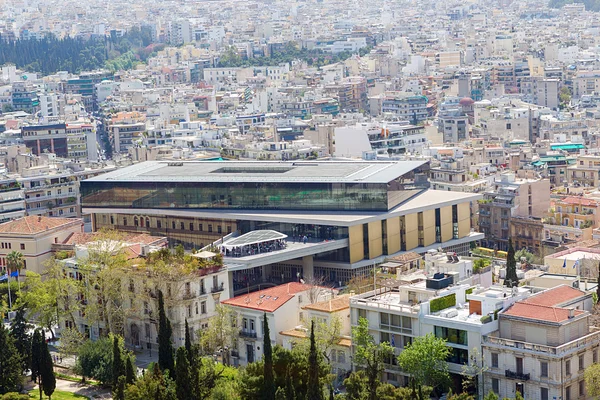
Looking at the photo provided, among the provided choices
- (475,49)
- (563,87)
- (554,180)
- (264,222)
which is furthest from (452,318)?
(475,49)

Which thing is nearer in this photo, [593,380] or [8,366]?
[593,380]

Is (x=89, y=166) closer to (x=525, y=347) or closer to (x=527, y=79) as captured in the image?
(x=525, y=347)

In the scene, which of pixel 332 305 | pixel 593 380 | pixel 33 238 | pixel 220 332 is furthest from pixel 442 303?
pixel 33 238

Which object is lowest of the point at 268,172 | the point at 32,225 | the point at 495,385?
the point at 495,385

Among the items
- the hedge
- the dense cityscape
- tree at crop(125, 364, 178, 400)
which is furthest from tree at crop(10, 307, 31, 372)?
the hedge

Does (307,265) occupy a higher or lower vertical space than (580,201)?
lower

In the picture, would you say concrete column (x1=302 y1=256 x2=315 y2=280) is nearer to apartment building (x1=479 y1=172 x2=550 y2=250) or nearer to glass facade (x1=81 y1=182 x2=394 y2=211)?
glass facade (x1=81 y1=182 x2=394 y2=211)

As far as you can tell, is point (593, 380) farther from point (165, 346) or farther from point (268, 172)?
point (268, 172)
